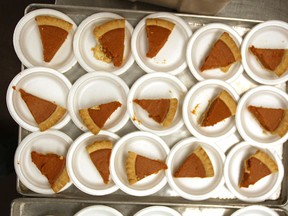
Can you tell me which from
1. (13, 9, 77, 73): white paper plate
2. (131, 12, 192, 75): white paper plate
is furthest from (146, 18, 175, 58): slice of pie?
(13, 9, 77, 73): white paper plate

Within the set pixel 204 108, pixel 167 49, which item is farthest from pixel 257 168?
pixel 167 49

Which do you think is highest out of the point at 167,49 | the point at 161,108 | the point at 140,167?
the point at 167,49

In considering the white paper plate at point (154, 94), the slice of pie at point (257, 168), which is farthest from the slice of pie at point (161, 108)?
the slice of pie at point (257, 168)

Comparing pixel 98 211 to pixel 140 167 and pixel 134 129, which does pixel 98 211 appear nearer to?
pixel 140 167

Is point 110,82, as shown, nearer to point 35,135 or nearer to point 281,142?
point 35,135

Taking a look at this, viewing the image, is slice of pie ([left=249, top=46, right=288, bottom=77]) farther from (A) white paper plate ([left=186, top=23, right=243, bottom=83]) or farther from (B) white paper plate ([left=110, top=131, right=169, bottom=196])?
(B) white paper plate ([left=110, top=131, right=169, bottom=196])

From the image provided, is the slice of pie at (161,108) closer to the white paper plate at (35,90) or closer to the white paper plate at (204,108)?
the white paper plate at (204,108)
